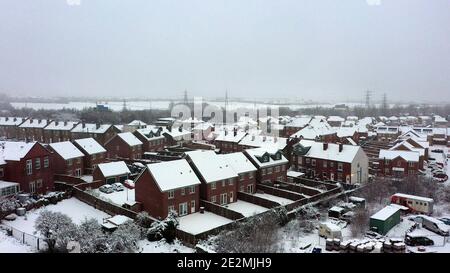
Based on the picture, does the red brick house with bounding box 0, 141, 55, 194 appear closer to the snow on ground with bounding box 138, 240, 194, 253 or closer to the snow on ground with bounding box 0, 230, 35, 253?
the snow on ground with bounding box 0, 230, 35, 253

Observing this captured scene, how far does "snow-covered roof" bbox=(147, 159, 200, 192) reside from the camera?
21611mm

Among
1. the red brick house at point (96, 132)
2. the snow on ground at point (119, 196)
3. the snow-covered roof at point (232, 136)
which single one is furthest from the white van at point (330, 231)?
the red brick house at point (96, 132)

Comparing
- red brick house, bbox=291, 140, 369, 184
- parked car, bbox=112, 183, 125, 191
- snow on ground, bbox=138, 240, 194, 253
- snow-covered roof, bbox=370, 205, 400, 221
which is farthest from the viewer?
red brick house, bbox=291, 140, 369, 184

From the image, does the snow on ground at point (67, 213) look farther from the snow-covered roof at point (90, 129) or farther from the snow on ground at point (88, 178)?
the snow-covered roof at point (90, 129)

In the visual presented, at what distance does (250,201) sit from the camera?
25.4 meters

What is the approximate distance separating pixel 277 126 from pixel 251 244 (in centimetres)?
4981

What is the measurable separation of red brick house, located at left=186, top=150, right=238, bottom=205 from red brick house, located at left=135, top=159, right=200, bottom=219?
62cm

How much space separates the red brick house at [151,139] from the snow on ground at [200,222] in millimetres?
21903

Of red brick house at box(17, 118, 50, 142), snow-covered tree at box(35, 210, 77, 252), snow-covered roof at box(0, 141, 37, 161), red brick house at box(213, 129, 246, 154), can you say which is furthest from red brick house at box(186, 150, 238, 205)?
red brick house at box(17, 118, 50, 142)

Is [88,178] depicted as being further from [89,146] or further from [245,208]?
[245,208]

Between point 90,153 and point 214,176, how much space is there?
1587cm

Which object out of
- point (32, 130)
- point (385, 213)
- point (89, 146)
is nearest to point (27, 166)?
point (89, 146)

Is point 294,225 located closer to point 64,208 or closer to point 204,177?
point 204,177
